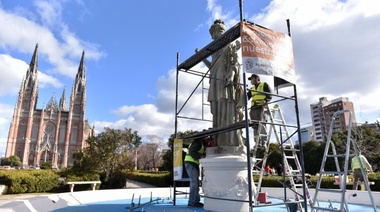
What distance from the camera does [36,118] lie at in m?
86.8

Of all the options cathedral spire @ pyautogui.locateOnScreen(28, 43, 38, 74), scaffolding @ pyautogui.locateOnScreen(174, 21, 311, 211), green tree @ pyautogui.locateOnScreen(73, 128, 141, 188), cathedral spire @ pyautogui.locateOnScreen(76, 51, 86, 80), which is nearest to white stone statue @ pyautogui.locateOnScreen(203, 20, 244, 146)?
scaffolding @ pyautogui.locateOnScreen(174, 21, 311, 211)

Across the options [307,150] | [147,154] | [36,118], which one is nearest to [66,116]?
[36,118]

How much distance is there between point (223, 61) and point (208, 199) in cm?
437

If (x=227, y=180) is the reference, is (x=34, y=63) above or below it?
above

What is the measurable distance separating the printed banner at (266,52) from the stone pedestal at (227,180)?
101 inches

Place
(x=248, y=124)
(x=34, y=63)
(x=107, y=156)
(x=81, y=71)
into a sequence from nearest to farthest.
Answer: (x=248, y=124) < (x=107, y=156) < (x=34, y=63) < (x=81, y=71)

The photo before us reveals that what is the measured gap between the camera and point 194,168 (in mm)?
7848

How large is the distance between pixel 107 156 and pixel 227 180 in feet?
39.8

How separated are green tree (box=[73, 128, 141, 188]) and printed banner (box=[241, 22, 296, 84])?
13922 millimetres

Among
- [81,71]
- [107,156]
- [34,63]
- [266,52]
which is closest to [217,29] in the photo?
[266,52]

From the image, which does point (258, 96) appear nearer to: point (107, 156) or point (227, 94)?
point (227, 94)

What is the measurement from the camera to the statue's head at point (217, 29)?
28.4 feet

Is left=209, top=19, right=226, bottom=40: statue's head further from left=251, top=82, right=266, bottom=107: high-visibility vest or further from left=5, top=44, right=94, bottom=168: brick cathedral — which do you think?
left=5, top=44, right=94, bottom=168: brick cathedral

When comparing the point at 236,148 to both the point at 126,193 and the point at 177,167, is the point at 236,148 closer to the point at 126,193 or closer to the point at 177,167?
the point at 177,167
